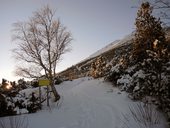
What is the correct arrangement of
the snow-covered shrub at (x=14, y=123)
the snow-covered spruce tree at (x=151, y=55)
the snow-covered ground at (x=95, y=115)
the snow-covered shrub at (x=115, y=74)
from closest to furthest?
the snow-covered shrub at (x=14, y=123), the snow-covered ground at (x=95, y=115), the snow-covered spruce tree at (x=151, y=55), the snow-covered shrub at (x=115, y=74)

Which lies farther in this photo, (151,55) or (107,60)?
(107,60)

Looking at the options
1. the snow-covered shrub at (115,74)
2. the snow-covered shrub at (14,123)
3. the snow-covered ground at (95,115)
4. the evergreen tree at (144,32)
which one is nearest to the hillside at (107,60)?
the snow-covered shrub at (115,74)

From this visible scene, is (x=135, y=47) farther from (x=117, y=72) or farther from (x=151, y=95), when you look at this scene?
(x=151, y=95)

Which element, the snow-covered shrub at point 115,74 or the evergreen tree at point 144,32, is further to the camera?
the snow-covered shrub at point 115,74

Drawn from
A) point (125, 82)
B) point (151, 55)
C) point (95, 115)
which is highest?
point (151, 55)

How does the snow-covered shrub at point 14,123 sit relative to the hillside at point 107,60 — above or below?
below

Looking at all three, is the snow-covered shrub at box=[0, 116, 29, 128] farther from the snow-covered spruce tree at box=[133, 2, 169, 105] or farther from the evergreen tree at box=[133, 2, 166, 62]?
the evergreen tree at box=[133, 2, 166, 62]

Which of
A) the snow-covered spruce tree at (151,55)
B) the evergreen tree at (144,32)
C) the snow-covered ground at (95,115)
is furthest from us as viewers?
the evergreen tree at (144,32)

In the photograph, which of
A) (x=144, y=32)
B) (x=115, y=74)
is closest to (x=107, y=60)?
(x=115, y=74)

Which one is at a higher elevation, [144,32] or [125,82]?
[144,32]

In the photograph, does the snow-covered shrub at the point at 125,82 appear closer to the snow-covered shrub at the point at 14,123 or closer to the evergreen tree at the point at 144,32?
the evergreen tree at the point at 144,32

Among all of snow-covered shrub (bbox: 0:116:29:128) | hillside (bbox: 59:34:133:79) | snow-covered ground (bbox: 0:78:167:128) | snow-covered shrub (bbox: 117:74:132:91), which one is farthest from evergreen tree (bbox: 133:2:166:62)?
snow-covered shrub (bbox: 0:116:29:128)

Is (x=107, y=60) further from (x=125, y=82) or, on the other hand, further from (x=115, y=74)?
(x=125, y=82)

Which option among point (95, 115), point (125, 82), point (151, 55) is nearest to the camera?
point (151, 55)
